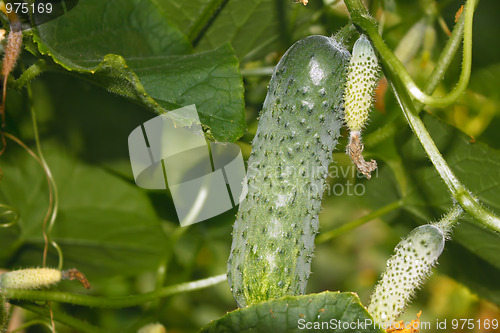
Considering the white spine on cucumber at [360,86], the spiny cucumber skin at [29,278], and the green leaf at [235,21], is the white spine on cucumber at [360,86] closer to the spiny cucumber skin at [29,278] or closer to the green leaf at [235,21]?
the green leaf at [235,21]

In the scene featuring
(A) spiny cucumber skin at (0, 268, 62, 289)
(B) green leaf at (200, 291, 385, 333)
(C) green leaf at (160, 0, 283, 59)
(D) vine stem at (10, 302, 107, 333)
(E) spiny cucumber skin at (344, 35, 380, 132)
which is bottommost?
(D) vine stem at (10, 302, 107, 333)

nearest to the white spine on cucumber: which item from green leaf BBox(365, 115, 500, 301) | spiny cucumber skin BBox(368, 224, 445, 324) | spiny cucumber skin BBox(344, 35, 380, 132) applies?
spiny cucumber skin BBox(344, 35, 380, 132)

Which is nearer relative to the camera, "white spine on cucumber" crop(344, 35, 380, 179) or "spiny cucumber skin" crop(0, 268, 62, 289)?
"white spine on cucumber" crop(344, 35, 380, 179)

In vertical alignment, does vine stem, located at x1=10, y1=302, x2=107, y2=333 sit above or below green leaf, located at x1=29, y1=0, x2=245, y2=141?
below

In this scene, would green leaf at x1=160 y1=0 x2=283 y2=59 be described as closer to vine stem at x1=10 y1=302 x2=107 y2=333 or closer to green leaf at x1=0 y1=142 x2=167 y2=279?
green leaf at x1=0 y1=142 x2=167 y2=279

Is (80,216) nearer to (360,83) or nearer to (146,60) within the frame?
(146,60)
